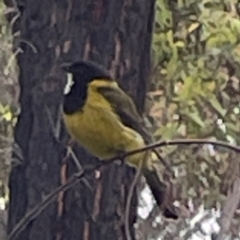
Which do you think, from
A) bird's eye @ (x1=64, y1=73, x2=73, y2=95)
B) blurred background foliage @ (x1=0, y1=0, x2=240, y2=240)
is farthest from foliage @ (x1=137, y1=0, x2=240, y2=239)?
bird's eye @ (x1=64, y1=73, x2=73, y2=95)

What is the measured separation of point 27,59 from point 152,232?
5.06 feet

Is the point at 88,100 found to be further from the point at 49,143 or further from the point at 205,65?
the point at 205,65

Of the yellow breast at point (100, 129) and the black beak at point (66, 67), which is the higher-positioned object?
the black beak at point (66, 67)

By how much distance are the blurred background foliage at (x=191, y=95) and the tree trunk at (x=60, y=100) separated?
788mm

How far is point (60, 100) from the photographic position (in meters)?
2.84

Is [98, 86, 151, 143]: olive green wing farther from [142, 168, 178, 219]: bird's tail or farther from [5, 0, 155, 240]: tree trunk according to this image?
[5, 0, 155, 240]: tree trunk

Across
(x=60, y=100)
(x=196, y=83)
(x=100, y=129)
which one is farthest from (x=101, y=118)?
(x=196, y=83)

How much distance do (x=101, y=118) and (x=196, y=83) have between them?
1356 millimetres

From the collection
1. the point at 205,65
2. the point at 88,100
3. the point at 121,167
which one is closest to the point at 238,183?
the point at 88,100

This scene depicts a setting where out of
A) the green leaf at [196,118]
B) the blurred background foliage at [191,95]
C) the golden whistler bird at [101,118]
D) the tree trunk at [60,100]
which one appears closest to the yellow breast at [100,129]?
the golden whistler bird at [101,118]

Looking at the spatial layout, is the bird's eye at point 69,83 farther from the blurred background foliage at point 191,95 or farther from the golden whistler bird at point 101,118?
the blurred background foliage at point 191,95

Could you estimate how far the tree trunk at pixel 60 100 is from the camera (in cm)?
283

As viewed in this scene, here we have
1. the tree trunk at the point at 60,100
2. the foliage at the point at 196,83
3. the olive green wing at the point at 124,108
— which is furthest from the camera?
the foliage at the point at 196,83

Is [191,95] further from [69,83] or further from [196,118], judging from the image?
[69,83]
